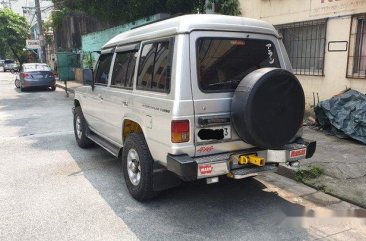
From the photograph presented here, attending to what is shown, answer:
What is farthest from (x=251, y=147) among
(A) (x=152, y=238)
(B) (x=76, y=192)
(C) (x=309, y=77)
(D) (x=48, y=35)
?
(D) (x=48, y=35)

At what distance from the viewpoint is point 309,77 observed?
27.2 ft

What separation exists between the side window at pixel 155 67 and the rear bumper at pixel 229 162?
31.6 inches

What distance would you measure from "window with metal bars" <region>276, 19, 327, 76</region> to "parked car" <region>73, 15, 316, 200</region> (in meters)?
4.34

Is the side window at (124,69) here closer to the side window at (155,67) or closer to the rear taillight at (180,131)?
the side window at (155,67)

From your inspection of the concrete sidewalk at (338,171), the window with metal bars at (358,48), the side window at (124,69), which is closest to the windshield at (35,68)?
the side window at (124,69)

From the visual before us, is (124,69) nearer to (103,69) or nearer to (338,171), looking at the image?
(103,69)

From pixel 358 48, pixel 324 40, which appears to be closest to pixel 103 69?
pixel 324 40

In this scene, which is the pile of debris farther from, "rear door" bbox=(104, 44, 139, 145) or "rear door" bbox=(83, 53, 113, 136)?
"rear door" bbox=(83, 53, 113, 136)

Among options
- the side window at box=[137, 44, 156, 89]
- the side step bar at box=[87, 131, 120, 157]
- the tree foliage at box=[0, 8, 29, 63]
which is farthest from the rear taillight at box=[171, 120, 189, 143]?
the tree foliage at box=[0, 8, 29, 63]

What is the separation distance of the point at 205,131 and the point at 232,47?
3.31 feet

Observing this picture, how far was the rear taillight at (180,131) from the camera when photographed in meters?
3.54

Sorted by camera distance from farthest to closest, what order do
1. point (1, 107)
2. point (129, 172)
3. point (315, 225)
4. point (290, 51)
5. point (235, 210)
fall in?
point (1, 107) < point (290, 51) < point (129, 172) < point (235, 210) < point (315, 225)

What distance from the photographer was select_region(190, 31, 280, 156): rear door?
366 centimetres

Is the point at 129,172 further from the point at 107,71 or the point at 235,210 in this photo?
the point at 107,71
